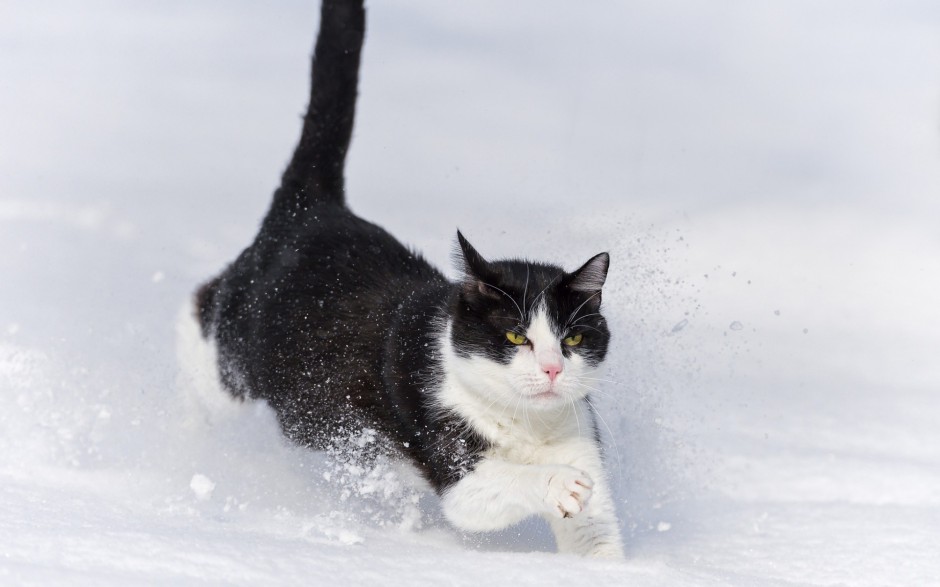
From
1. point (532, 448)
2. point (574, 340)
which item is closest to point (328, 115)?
point (574, 340)

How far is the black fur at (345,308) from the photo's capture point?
3221mm

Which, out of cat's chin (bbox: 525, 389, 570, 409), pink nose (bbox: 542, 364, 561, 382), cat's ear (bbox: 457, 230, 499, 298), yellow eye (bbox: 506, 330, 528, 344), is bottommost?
cat's chin (bbox: 525, 389, 570, 409)

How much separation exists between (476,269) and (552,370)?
1.54ft

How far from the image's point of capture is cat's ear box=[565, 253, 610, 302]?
3209 mm

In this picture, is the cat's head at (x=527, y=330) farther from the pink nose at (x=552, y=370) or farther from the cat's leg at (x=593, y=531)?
the cat's leg at (x=593, y=531)

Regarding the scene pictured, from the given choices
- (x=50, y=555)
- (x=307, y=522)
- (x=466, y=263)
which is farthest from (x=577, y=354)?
(x=50, y=555)

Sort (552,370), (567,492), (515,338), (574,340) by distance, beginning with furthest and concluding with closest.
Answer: (574,340)
(515,338)
(552,370)
(567,492)

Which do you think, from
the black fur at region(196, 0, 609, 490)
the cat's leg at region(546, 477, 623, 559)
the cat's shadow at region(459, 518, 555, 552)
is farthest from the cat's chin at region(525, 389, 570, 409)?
the cat's shadow at region(459, 518, 555, 552)

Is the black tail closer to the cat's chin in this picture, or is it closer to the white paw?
the cat's chin

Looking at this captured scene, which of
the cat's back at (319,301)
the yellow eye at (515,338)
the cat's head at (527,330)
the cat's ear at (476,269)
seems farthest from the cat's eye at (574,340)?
the cat's back at (319,301)

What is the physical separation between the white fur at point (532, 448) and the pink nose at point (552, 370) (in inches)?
0.5

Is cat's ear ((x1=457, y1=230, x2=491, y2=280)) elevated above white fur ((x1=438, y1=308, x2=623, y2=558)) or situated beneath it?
elevated above

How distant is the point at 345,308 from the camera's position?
3.96 m

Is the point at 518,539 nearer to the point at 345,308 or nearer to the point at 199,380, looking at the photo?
the point at 345,308
